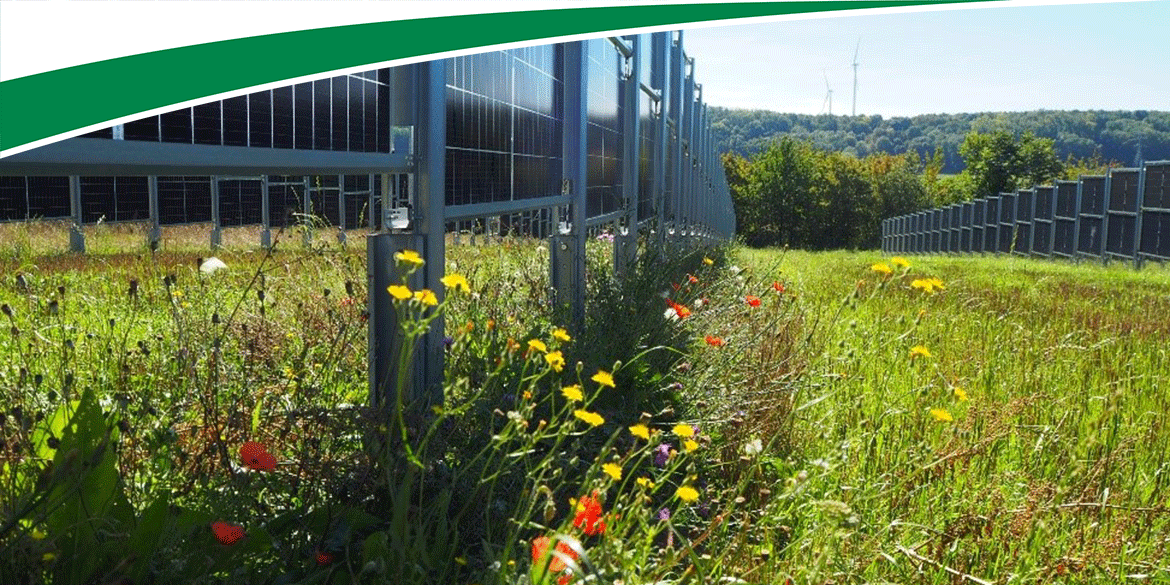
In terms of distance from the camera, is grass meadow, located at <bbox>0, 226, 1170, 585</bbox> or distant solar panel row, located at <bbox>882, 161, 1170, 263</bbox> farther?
distant solar panel row, located at <bbox>882, 161, 1170, 263</bbox>

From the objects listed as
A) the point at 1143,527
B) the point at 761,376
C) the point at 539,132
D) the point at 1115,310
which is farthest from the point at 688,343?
the point at 1115,310

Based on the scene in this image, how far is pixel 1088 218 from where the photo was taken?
91.9ft

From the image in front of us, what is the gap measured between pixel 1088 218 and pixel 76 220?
28.0 metres

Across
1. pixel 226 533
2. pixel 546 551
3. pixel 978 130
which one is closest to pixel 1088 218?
pixel 546 551

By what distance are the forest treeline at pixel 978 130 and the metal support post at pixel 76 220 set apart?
103220 mm

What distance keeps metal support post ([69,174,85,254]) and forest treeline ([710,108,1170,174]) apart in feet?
339

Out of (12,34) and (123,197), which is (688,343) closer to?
(123,197)

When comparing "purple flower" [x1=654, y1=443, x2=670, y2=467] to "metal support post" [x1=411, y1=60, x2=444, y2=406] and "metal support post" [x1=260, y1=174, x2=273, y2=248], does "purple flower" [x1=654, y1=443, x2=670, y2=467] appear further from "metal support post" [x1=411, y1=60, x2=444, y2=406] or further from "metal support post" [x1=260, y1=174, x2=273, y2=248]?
"metal support post" [x1=260, y1=174, x2=273, y2=248]

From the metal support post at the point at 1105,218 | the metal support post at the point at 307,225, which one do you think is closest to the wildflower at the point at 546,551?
the metal support post at the point at 307,225

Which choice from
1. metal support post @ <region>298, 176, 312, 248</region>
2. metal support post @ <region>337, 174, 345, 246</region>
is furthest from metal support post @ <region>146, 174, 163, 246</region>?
metal support post @ <region>337, 174, 345, 246</region>

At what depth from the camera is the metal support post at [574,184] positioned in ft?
16.2

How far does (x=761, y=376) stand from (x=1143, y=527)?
1.29 metres

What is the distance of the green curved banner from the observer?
165cm

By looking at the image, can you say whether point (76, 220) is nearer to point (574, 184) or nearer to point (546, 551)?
point (574, 184)
